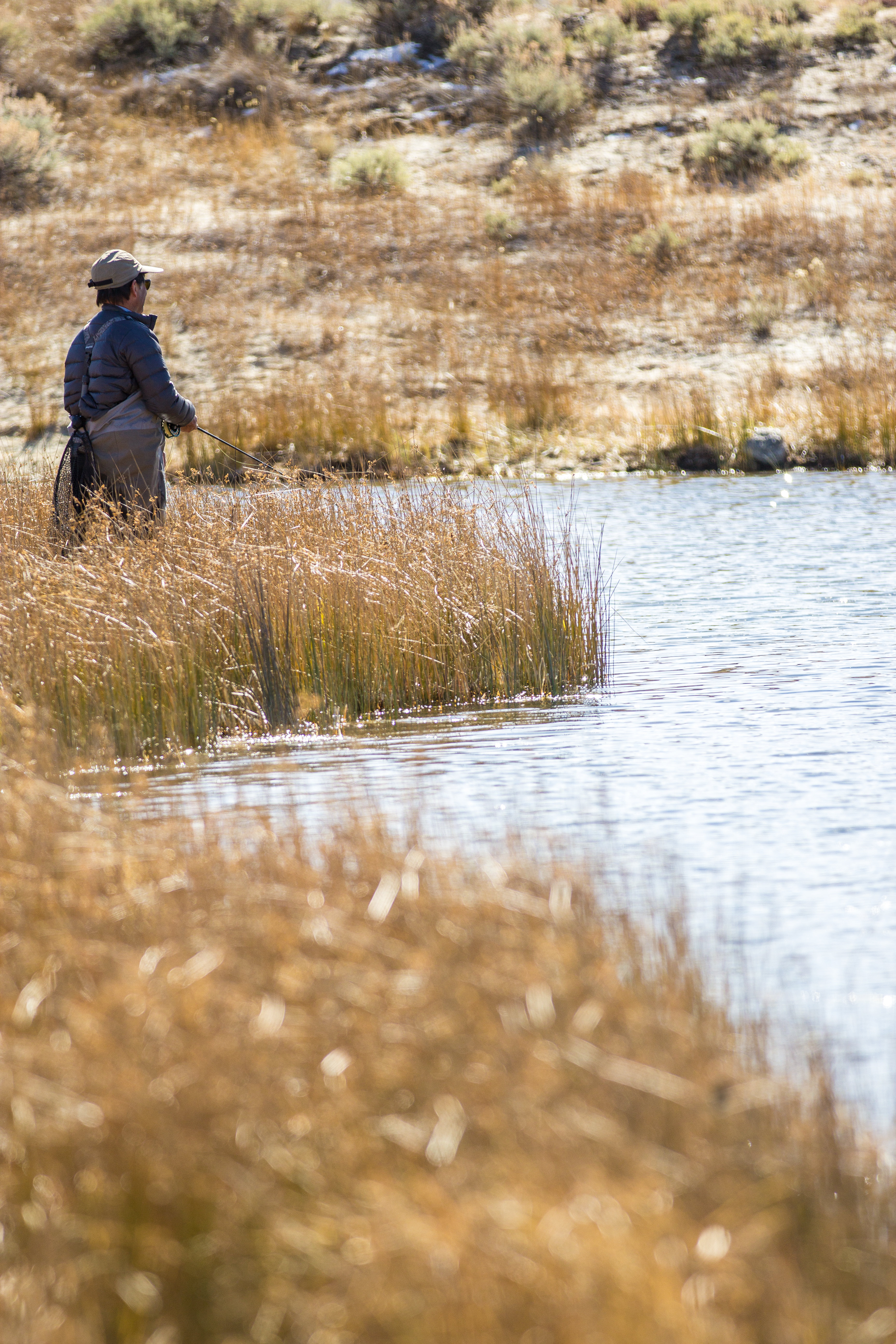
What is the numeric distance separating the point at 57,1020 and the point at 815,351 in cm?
2214

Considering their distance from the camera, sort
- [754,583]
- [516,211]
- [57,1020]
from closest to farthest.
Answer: [57,1020] → [754,583] → [516,211]

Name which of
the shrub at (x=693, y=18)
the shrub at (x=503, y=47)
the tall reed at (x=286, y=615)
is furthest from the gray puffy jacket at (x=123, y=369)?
the shrub at (x=693, y=18)

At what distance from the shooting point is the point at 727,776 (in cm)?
681

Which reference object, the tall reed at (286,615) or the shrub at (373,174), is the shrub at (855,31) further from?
the tall reed at (286,615)

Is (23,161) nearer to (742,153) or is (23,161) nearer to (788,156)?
(742,153)

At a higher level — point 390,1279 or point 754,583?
point 390,1279

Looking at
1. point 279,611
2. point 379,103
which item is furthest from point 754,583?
point 379,103

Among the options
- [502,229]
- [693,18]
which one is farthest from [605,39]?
[502,229]

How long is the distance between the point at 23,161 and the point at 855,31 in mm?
17572

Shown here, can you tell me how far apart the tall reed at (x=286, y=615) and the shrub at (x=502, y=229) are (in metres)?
19.8

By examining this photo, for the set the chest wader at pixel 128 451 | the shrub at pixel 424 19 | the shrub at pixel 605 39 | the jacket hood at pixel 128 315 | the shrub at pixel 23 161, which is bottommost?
the shrub at pixel 23 161

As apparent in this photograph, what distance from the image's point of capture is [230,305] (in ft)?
87.7

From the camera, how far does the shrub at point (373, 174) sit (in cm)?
3075

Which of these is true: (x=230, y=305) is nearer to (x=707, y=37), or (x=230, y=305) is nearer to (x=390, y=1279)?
(x=707, y=37)
